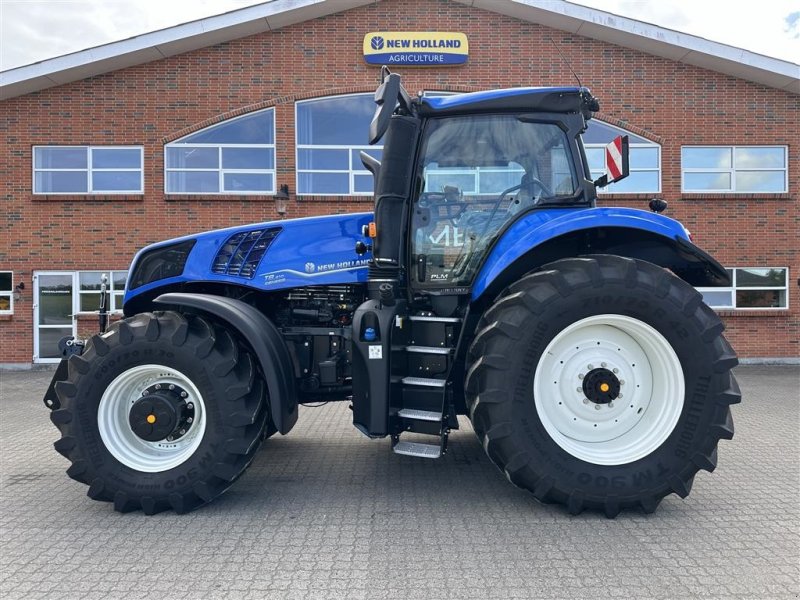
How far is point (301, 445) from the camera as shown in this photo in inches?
206

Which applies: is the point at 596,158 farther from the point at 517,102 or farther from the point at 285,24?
the point at 517,102

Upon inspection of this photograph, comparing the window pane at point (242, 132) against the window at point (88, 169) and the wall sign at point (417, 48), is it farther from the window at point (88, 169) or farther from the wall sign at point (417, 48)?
the wall sign at point (417, 48)

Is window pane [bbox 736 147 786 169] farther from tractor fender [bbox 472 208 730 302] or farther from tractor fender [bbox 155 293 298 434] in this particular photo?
tractor fender [bbox 155 293 298 434]

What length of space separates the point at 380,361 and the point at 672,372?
181 cm

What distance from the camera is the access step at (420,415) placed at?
11.6 feet

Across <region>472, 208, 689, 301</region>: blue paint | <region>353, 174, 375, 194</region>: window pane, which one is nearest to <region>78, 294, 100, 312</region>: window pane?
<region>353, 174, 375, 194</region>: window pane

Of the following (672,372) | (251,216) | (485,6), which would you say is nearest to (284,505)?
(672,372)

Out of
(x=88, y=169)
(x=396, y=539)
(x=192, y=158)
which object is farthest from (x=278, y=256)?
(x=88, y=169)

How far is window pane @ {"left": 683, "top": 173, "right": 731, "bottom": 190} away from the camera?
11.2 m

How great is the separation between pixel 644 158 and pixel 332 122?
6279 millimetres

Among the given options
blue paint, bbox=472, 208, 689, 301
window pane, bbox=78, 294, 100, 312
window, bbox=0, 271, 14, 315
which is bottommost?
window pane, bbox=78, 294, 100, 312

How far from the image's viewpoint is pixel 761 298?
36.7ft

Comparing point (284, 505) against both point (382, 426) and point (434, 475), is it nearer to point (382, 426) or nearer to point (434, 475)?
point (382, 426)

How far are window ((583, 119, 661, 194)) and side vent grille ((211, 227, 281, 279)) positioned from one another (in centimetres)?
879
